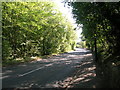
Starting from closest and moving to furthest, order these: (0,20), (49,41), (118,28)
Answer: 1. (118,28)
2. (0,20)
3. (49,41)

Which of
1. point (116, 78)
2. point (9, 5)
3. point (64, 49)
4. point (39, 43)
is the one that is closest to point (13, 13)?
point (9, 5)

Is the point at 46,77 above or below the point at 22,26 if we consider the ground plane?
below

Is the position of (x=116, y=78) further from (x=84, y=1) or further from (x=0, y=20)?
(x=0, y=20)

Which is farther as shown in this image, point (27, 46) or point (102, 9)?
point (27, 46)

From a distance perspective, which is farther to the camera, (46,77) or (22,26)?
(22,26)

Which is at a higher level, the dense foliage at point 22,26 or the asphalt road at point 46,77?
the dense foliage at point 22,26

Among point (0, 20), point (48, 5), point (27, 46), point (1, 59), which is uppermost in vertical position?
point (48, 5)

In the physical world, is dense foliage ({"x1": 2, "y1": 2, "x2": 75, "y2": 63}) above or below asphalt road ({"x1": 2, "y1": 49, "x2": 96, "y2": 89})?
above

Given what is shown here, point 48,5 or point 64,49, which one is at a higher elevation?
point 48,5

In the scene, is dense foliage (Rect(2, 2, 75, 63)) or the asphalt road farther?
dense foliage (Rect(2, 2, 75, 63))

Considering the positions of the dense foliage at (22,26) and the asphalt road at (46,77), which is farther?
the dense foliage at (22,26)

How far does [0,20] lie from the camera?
1662 cm

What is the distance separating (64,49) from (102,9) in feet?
141

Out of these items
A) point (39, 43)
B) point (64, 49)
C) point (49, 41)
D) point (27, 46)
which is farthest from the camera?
point (64, 49)
